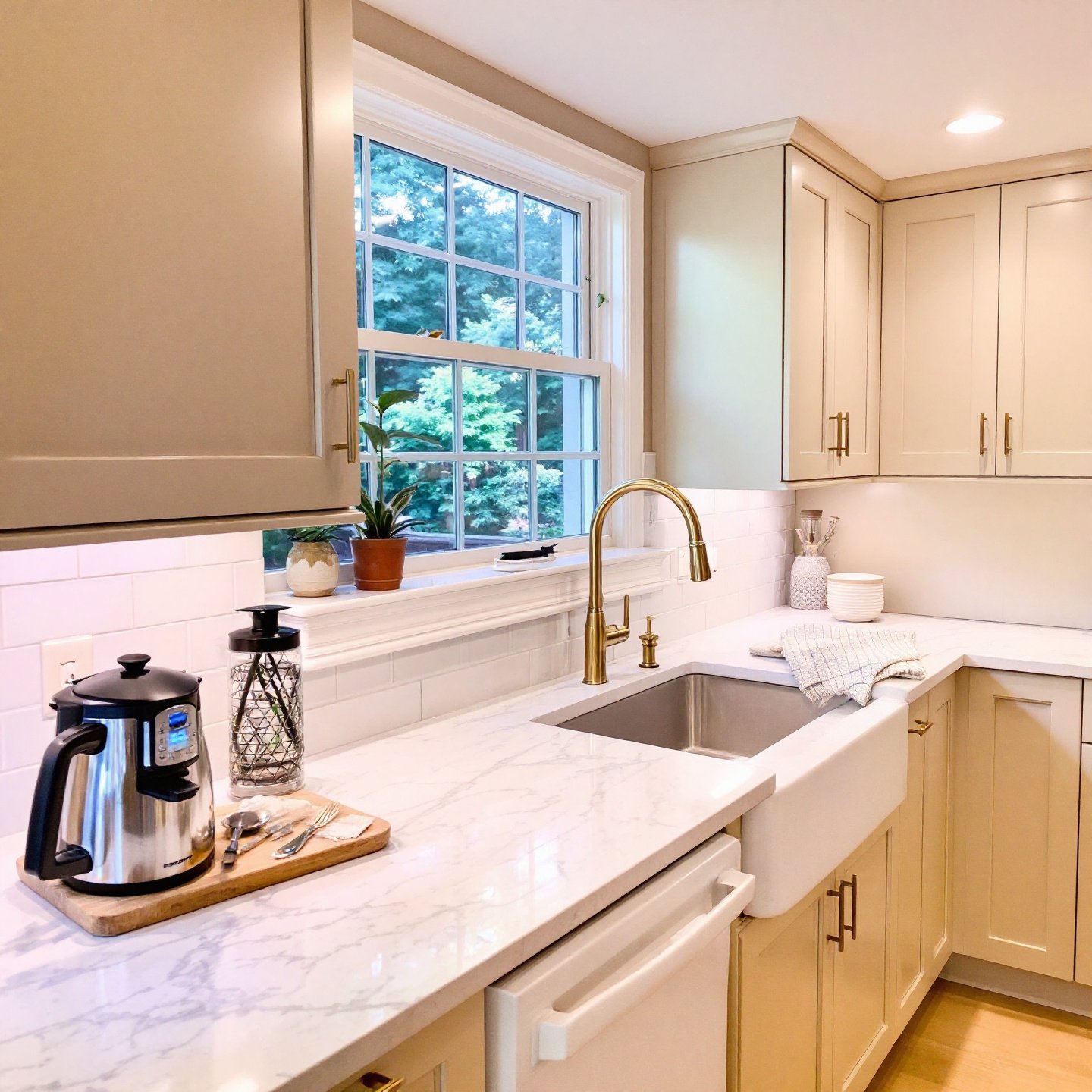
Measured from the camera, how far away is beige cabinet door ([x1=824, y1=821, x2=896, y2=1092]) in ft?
6.55

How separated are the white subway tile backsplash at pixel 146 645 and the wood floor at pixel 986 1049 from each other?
1963 millimetres

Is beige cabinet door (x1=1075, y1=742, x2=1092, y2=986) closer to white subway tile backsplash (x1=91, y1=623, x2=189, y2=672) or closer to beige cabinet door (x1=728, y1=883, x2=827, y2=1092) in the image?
beige cabinet door (x1=728, y1=883, x2=827, y2=1092)

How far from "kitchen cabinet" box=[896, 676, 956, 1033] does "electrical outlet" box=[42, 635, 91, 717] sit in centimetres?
180

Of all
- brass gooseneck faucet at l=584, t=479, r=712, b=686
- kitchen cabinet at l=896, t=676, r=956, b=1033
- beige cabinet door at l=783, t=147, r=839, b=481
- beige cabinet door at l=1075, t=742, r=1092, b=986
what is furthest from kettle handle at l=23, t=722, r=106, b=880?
beige cabinet door at l=1075, t=742, r=1092, b=986

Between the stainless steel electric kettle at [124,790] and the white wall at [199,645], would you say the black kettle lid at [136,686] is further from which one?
the white wall at [199,645]

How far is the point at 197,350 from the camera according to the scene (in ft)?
3.83

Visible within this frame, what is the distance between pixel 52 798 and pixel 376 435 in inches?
35.6

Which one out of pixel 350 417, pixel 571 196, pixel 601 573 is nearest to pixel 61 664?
pixel 350 417

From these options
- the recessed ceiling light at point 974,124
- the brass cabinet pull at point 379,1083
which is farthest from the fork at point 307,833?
the recessed ceiling light at point 974,124

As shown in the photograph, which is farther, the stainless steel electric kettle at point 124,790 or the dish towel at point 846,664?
the dish towel at point 846,664

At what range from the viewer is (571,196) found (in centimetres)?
260

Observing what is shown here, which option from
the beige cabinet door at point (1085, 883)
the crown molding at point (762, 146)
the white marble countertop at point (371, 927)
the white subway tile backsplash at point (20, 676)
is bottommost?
the beige cabinet door at point (1085, 883)

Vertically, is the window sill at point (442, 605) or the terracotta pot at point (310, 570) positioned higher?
the terracotta pot at point (310, 570)

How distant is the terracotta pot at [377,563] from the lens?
1880 mm
